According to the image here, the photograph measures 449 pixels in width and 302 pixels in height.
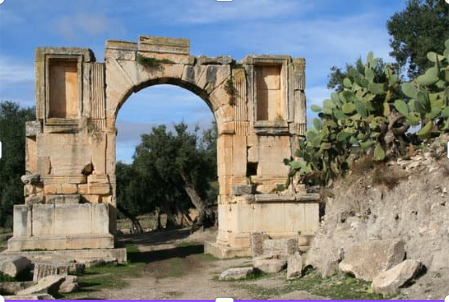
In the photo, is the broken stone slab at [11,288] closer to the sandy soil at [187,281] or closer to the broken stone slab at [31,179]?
the sandy soil at [187,281]

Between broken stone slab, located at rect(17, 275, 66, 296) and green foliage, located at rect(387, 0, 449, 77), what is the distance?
17.4 meters

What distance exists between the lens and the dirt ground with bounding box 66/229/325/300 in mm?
9564

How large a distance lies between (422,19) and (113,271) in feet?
55.0

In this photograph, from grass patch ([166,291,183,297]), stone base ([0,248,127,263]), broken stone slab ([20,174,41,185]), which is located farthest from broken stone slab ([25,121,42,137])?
grass patch ([166,291,183,297])

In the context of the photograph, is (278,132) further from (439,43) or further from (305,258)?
(439,43)

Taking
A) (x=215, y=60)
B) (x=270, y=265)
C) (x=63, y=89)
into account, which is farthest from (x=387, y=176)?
(x=63, y=89)

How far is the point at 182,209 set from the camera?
110 ft

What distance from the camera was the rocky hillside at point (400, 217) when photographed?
7699mm

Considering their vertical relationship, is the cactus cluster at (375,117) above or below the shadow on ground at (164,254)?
above

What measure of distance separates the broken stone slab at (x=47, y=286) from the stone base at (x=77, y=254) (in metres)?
4.51

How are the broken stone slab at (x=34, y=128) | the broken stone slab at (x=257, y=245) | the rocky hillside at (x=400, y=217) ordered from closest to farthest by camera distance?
1. the rocky hillside at (x=400, y=217)
2. the broken stone slab at (x=257, y=245)
3. the broken stone slab at (x=34, y=128)

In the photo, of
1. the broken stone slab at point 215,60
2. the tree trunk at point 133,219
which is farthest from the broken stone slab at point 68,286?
the tree trunk at point 133,219

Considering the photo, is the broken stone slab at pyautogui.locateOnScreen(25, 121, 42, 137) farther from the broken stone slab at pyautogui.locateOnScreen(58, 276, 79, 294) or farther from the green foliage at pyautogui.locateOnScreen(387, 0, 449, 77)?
the green foliage at pyautogui.locateOnScreen(387, 0, 449, 77)

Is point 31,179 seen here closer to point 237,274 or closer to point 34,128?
point 34,128
